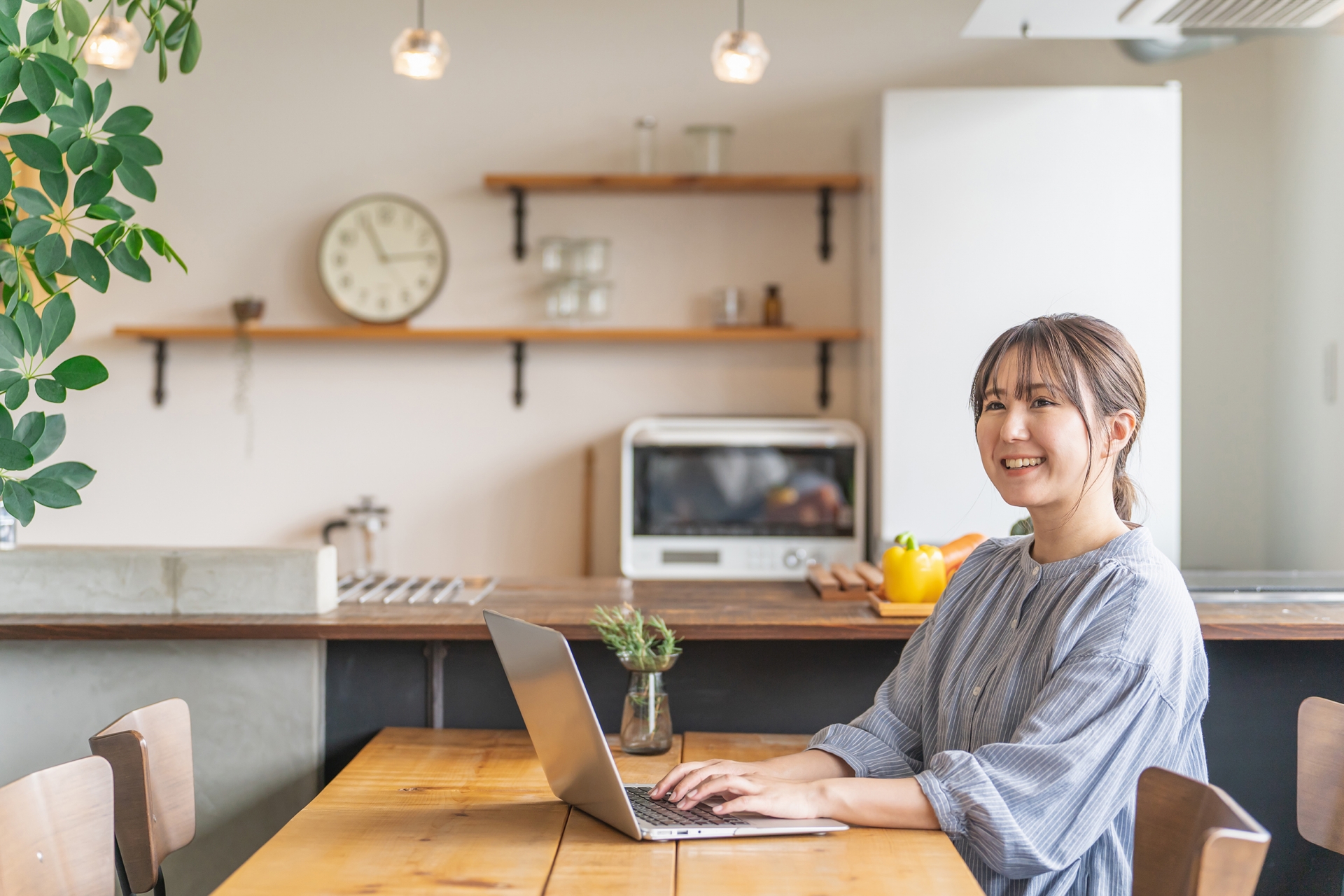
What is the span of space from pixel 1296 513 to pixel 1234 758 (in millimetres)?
1579

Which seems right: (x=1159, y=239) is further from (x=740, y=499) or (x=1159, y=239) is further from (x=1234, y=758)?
(x=1234, y=758)

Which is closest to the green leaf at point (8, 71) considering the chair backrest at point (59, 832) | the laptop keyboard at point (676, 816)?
the chair backrest at point (59, 832)

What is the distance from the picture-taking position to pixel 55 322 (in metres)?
1.62

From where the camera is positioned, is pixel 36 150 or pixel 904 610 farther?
pixel 904 610

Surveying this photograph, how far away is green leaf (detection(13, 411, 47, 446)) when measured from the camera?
1597mm

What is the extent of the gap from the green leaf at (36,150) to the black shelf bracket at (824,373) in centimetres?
240

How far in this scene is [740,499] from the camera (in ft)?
10.6

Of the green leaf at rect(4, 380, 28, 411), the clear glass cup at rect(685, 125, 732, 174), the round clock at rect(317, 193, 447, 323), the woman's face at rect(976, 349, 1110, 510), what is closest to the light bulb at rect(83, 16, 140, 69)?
the round clock at rect(317, 193, 447, 323)

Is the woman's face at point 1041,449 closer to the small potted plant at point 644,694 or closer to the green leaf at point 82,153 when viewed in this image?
the small potted plant at point 644,694

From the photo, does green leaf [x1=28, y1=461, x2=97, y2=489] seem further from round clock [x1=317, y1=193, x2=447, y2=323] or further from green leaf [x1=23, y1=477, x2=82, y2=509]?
round clock [x1=317, y1=193, x2=447, y2=323]

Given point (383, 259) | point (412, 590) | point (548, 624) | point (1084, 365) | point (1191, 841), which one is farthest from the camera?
point (383, 259)

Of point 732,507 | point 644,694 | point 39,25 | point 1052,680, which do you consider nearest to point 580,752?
point 644,694

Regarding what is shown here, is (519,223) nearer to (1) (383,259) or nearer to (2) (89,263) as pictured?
(1) (383,259)

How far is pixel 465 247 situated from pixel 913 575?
85.3 inches
